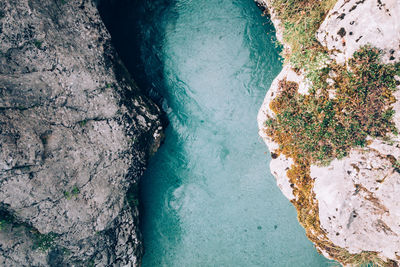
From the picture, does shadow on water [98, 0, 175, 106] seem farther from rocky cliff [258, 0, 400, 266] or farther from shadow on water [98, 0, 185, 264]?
rocky cliff [258, 0, 400, 266]

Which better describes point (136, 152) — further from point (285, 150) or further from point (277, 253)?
point (277, 253)

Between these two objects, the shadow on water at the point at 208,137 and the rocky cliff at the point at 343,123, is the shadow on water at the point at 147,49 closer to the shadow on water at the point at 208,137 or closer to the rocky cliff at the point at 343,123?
the shadow on water at the point at 208,137

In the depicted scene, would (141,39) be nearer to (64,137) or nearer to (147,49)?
(147,49)

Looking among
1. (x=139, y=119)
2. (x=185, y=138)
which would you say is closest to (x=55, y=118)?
(x=139, y=119)

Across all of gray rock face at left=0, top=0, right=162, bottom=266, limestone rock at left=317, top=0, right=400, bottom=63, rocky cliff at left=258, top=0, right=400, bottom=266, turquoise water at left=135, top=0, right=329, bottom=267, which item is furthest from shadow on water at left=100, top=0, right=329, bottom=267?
limestone rock at left=317, top=0, right=400, bottom=63

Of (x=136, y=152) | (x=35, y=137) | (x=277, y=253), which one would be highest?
(x=35, y=137)
